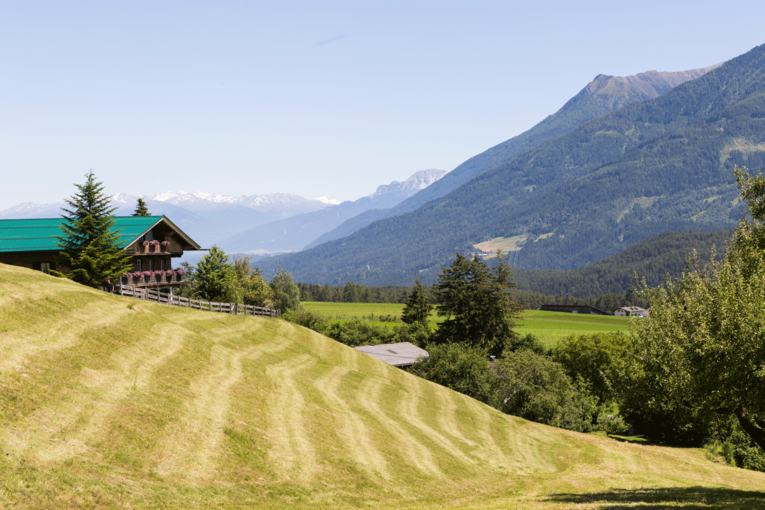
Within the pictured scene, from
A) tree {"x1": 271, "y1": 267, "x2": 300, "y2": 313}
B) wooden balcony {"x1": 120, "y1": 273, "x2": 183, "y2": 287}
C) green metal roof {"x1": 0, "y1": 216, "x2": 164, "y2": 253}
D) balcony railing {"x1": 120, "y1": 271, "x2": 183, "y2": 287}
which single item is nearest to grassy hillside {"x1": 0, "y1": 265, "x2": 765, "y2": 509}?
balcony railing {"x1": 120, "y1": 271, "x2": 183, "y2": 287}

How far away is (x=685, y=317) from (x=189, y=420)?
2436cm

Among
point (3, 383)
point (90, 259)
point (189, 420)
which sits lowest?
point (189, 420)

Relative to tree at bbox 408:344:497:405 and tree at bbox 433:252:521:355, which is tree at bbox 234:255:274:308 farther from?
tree at bbox 408:344:497:405

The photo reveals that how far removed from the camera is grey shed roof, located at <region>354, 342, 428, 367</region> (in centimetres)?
7506

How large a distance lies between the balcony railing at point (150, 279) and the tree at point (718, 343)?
50.9 m

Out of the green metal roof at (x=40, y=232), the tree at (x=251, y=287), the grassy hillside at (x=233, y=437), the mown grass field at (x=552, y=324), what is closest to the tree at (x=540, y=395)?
the grassy hillside at (x=233, y=437)

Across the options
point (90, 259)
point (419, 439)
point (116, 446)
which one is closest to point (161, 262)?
point (90, 259)

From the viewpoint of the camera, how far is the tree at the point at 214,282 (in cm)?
7381

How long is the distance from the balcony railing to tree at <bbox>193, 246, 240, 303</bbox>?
749 cm

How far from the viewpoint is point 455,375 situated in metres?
65.4

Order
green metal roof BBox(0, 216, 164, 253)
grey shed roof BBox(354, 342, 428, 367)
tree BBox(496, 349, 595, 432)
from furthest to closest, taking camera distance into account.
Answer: grey shed roof BBox(354, 342, 428, 367), tree BBox(496, 349, 595, 432), green metal roof BBox(0, 216, 164, 253)

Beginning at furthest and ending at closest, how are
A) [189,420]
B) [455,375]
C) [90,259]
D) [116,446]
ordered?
[455,375] → [90,259] → [189,420] → [116,446]

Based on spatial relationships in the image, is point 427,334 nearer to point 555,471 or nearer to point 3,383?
point 555,471

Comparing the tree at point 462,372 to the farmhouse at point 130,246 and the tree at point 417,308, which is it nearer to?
the farmhouse at point 130,246
